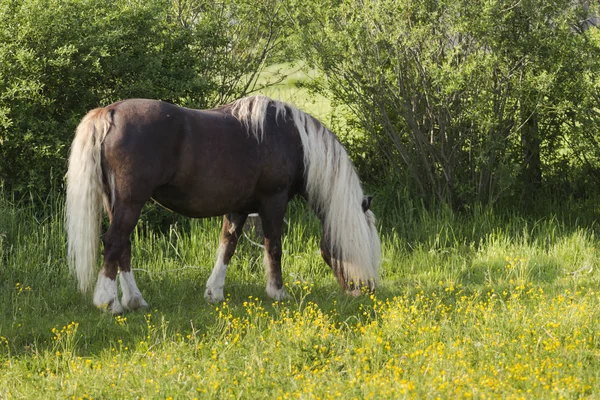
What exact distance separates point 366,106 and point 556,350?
4.55m

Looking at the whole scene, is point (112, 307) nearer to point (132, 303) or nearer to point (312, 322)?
point (132, 303)

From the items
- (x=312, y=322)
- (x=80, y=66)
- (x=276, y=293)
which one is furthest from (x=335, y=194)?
(x=80, y=66)

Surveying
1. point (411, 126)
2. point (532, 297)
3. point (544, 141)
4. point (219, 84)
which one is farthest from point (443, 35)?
point (532, 297)

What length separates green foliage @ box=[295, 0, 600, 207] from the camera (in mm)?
8484

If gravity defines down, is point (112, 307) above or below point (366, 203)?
below

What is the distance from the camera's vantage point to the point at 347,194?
675cm

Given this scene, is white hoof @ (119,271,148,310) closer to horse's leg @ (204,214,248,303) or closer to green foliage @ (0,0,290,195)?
horse's leg @ (204,214,248,303)

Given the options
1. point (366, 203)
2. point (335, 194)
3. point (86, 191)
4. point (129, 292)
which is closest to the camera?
point (86, 191)

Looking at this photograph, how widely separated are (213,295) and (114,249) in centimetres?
103

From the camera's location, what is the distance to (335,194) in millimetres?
6734

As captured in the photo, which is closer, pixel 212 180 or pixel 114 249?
pixel 114 249

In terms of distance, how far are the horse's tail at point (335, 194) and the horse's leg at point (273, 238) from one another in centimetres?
30

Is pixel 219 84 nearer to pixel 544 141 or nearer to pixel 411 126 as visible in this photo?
pixel 411 126

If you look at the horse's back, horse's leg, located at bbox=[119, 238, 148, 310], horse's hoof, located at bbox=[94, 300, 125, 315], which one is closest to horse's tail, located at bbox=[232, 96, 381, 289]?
the horse's back
